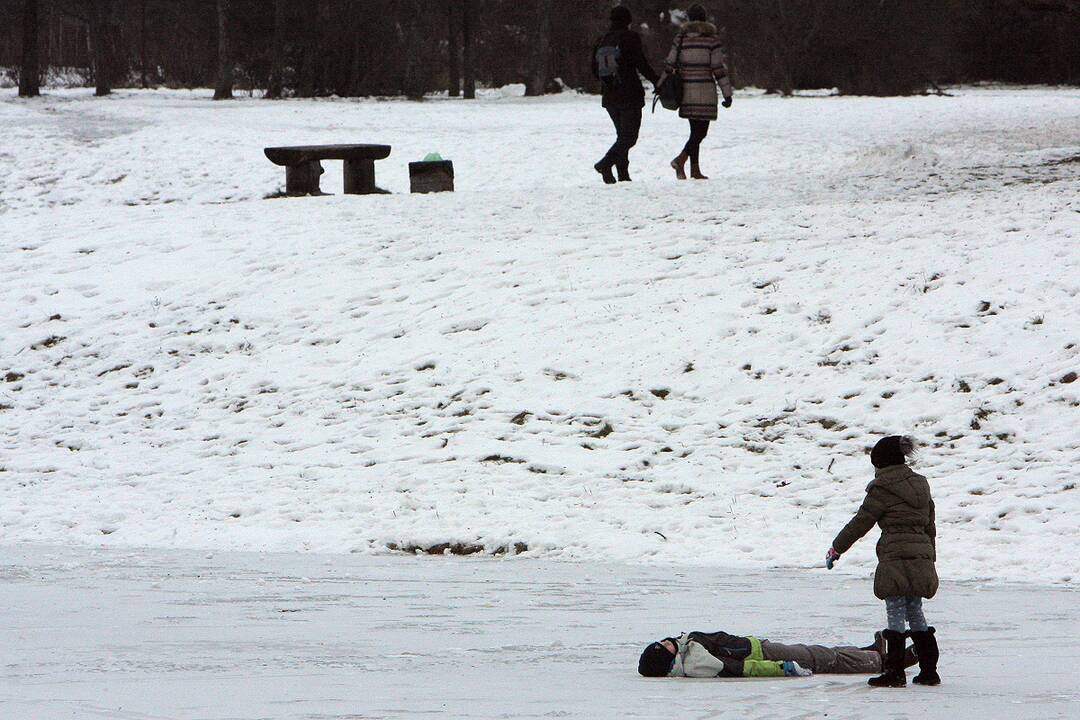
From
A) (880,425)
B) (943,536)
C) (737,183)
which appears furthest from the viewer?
(737,183)

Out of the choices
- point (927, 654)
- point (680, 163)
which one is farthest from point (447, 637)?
point (680, 163)

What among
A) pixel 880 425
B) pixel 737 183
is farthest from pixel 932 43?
pixel 880 425

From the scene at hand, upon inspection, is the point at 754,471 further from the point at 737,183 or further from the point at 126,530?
the point at 737,183

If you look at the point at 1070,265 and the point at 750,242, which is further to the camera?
the point at 750,242

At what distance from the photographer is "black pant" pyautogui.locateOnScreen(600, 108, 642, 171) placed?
16.5 m

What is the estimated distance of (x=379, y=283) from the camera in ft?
43.1

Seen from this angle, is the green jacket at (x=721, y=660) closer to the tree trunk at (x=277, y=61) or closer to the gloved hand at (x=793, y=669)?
the gloved hand at (x=793, y=669)

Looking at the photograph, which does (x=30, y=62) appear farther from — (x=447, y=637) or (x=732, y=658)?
(x=732, y=658)

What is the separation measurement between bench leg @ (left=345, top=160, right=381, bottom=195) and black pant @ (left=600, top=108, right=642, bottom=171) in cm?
371

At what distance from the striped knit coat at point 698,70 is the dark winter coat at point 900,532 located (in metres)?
11.5

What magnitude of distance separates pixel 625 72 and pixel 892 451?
38.3ft

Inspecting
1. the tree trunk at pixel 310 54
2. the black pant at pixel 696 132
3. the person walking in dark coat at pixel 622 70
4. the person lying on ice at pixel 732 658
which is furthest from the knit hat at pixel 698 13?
the tree trunk at pixel 310 54

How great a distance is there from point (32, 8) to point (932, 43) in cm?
2951

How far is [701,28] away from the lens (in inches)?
648
